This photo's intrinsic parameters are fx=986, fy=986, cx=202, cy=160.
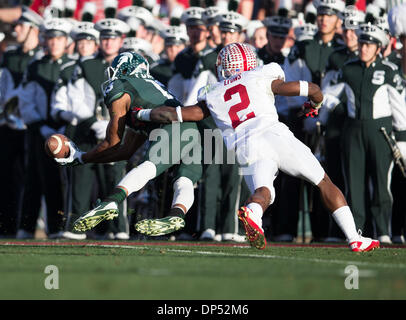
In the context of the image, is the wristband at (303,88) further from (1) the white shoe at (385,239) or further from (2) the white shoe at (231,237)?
(2) the white shoe at (231,237)

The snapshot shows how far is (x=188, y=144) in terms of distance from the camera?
9109mm

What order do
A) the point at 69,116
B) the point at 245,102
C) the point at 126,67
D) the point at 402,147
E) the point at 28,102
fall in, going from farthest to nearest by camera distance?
1. the point at 28,102
2. the point at 69,116
3. the point at 402,147
4. the point at 126,67
5. the point at 245,102

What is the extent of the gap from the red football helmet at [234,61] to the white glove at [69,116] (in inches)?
149

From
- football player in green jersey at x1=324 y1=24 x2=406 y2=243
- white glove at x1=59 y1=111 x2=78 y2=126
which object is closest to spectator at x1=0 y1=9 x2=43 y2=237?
white glove at x1=59 y1=111 x2=78 y2=126

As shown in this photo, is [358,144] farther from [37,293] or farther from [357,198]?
[37,293]

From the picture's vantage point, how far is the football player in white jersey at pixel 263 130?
820cm

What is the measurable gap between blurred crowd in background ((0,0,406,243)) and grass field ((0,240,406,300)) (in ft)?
8.81

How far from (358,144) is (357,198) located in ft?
2.09

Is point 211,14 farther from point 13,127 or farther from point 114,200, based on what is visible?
point 114,200

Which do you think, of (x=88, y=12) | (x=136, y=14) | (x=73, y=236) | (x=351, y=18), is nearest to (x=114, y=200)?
(x=73, y=236)

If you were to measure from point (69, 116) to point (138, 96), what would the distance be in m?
3.35

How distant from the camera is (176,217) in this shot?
8.45 m
